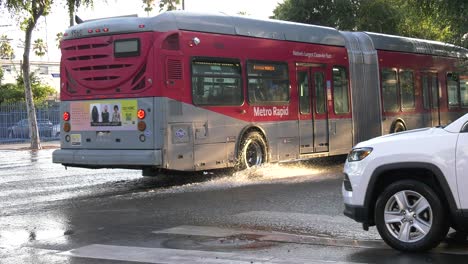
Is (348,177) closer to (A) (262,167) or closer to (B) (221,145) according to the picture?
(B) (221,145)

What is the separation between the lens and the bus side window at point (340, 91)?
53.7ft

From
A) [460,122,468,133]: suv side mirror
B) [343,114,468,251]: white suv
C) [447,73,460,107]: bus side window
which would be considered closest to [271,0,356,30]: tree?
[447,73,460,107]: bus side window

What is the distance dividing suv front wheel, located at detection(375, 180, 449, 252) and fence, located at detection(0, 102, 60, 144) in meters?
30.5

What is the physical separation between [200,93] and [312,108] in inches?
156

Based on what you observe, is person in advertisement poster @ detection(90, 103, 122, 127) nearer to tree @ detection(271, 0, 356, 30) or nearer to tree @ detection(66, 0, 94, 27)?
tree @ detection(66, 0, 94, 27)

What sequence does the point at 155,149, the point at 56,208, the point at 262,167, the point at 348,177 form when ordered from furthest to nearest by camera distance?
the point at 262,167 < the point at 155,149 < the point at 56,208 < the point at 348,177

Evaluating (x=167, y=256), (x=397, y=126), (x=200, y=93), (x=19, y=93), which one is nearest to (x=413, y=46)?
(x=397, y=126)

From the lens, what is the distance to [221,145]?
42.5ft

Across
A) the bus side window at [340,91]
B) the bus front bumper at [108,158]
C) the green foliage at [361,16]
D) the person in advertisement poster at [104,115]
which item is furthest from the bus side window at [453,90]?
the person in advertisement poster at [104,115]

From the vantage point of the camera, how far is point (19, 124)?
34500 millimetres

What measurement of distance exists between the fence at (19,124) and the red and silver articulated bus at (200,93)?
2277cm

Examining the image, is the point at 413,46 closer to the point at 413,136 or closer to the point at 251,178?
the point at 251,178

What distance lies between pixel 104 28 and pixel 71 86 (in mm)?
1522

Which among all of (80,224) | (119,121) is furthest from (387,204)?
(119,121)
